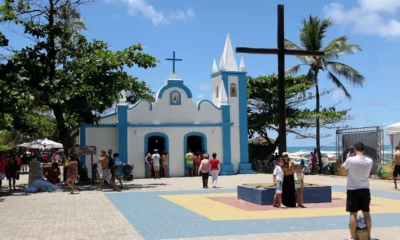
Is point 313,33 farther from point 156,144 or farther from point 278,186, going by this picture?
point 278,186

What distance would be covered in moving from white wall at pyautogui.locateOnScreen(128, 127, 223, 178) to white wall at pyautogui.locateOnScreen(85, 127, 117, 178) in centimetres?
89

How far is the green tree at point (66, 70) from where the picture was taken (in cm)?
1967

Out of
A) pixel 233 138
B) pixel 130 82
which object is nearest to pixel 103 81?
pixel 130 82

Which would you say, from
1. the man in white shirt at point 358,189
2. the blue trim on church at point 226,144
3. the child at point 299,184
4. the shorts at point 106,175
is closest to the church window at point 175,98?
the blue trim on church at point 226,144

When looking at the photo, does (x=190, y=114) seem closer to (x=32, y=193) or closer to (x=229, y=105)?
(x=229, y=105)

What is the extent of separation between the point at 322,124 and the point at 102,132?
14.0 m

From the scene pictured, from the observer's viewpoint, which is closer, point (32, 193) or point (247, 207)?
point (247, 207)

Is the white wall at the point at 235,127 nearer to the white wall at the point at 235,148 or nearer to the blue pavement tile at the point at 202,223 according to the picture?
the white wall at the point at 235,148

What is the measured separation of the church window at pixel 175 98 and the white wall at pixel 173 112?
16 cm

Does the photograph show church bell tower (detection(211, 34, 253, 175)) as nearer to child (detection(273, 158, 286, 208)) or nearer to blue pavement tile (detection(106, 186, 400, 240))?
child (detection(273, 158, 286, 208))

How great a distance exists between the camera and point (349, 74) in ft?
100

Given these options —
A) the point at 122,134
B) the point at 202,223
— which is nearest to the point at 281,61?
the point at 202,223

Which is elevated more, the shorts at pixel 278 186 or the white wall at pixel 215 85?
the white wall at pixel 215 85

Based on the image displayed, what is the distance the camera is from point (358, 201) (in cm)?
792
